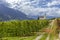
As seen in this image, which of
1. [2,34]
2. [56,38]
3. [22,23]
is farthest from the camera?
[22,23]

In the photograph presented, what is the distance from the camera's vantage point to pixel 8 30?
116875 mm

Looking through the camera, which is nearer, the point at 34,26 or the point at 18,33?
the point at 18,33

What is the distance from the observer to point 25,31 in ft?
386

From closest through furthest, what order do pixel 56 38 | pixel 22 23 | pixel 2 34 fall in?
pixel 56 38
pixel 2 34
pixel 22 23

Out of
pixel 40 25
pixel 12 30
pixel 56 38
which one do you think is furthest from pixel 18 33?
pixel 56 38

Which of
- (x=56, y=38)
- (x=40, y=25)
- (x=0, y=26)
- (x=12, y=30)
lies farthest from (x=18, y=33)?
(x=56, y=38)

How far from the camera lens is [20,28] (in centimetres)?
12181

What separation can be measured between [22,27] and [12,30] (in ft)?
31.5

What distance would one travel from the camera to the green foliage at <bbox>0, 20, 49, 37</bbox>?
112537 millimetres

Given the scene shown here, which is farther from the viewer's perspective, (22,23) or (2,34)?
(22,23)

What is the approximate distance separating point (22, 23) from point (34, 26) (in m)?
7.99

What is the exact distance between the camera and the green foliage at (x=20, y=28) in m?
113

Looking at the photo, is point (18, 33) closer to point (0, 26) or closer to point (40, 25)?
point (0, 26)

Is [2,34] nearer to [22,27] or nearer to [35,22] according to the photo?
[22,27]
